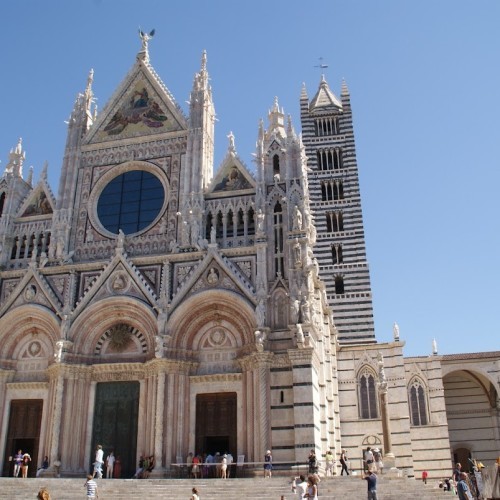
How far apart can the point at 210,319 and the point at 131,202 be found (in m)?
7.08

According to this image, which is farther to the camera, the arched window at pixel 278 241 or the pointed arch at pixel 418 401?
the pointed arch at pixel 418 401

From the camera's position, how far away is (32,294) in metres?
27.2

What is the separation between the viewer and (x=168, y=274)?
→ 85.6ft

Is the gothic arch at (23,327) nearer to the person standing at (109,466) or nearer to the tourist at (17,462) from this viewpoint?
the tourist at (17,462)

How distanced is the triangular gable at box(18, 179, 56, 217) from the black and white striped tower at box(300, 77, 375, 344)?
A: 15.1 meters

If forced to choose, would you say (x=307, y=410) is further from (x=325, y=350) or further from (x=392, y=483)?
(x=325, y=350)

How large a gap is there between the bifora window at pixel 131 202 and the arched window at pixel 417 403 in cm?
1759

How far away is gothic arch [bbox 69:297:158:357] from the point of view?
25.8 meters

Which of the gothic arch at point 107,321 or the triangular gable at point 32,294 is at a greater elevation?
the triangular gable at point 32,294

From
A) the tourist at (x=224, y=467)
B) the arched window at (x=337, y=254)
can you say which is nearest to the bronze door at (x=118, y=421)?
the tourist at (x=224, y=467)

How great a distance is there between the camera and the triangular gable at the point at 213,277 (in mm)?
25219

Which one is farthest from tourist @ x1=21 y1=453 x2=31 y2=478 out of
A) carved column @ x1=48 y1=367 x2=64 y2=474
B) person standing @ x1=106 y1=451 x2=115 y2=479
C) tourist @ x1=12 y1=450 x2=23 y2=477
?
person standing @ x1=106 y1=451 x2=115 y2=479

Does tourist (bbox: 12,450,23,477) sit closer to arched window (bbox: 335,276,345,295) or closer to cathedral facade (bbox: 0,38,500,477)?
cathedral facade (bbox: 0,38,500,477)

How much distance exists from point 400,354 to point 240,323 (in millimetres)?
11900
